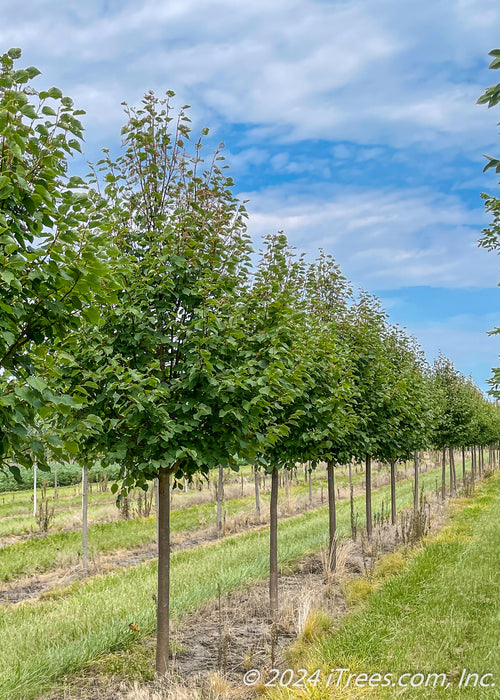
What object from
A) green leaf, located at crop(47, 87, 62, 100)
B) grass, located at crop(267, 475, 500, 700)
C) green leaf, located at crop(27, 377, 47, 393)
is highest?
green leaf, located at crop(47, 87, 62, 100)

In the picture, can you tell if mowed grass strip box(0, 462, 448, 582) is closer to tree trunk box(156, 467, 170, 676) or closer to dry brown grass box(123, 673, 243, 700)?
tree trunk box(156, 467, 170, 676)

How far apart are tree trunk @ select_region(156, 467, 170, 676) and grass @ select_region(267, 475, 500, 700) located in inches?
47.7

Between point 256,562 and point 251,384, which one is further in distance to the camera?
point 256,562

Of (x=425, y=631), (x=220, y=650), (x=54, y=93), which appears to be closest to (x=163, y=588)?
(x=220, y=650)

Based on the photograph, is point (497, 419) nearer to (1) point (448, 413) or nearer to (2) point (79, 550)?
(1) point (448, 413)

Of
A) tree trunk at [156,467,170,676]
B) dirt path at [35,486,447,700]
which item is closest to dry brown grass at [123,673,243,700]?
dirt path at [35,486,447,700]

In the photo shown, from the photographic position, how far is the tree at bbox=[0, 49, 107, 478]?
297cm

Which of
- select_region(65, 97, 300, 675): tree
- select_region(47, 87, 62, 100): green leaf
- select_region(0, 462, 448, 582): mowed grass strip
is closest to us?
select_region(47, 87, 62, 100): green leaf

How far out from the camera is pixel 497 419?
37.5 meters

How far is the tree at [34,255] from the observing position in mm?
2975

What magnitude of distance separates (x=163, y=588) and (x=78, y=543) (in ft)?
34.4

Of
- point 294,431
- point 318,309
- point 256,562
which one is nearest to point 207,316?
point 294,431

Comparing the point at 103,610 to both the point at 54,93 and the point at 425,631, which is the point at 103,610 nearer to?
the point at 425,631

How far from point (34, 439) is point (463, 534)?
12.2 meters
